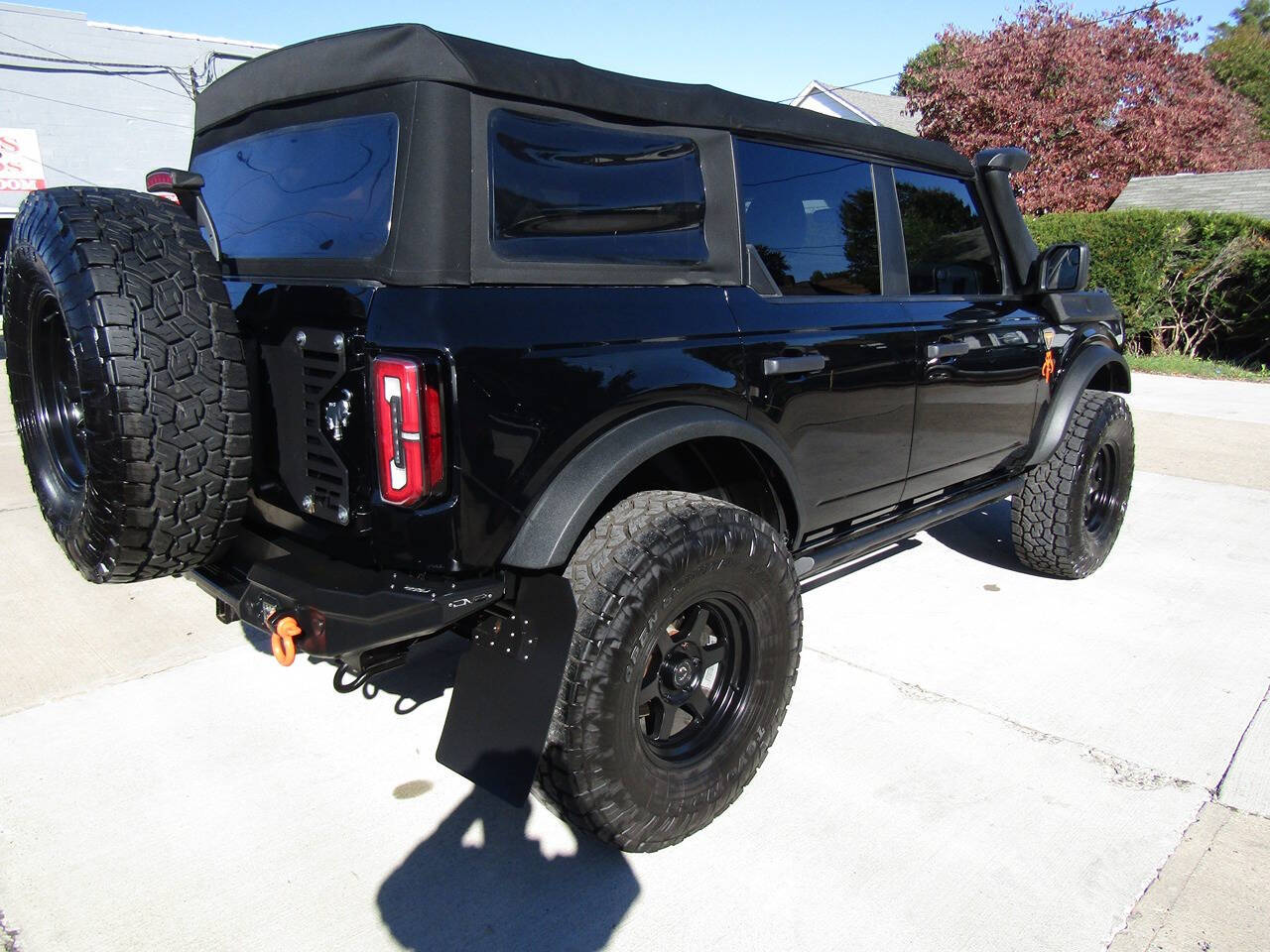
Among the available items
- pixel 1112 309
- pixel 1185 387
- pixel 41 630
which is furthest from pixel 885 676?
pixel 1185 387

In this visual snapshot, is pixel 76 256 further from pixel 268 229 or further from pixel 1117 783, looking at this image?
pixel 1117 783

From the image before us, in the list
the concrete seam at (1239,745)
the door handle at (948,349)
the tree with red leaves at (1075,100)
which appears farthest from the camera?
the tree with red leaves at (1075,100)

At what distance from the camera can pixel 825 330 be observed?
2.89 metres

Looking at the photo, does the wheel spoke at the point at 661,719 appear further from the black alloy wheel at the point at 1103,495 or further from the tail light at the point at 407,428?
the black alloy wheel at the point at 1103,495

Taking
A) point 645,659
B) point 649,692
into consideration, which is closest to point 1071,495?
point 649,692

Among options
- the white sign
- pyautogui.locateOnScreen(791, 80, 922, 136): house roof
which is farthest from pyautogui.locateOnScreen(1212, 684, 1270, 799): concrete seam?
pyautogui.locateOnScreen(791, 80, 922, 136): house roof

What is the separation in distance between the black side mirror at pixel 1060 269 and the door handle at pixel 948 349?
2.59 ft

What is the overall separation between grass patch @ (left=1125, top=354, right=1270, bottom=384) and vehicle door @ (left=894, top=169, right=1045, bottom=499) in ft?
34.8

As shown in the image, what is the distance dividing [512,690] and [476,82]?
4.75ft

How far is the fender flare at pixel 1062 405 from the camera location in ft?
13.6

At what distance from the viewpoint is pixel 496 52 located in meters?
2.11

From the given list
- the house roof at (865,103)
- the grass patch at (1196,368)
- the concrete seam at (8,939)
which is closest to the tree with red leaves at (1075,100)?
the grass patch at (1196,368)

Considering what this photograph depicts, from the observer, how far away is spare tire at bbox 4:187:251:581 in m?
2.00

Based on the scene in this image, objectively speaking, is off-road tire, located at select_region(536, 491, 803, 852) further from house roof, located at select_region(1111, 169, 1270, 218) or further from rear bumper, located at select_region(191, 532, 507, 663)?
house roof, located at select_region(1111, 169, 1270, 218)
